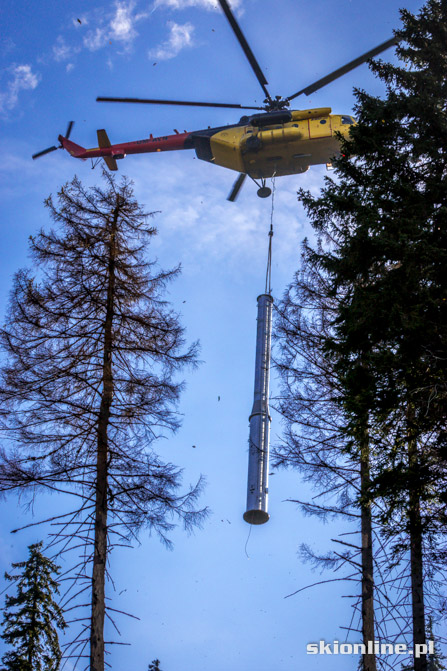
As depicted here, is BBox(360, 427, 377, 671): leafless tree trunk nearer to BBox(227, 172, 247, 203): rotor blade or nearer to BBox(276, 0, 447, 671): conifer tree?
BBox(276, 0, 447, 671): conifer tree

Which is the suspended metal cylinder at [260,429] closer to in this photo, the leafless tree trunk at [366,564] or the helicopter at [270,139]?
the leafless tree trunk at [366,564]

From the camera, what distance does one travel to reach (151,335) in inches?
428

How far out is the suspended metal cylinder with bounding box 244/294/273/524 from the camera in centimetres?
1221

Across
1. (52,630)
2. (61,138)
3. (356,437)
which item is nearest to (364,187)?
(356,437)

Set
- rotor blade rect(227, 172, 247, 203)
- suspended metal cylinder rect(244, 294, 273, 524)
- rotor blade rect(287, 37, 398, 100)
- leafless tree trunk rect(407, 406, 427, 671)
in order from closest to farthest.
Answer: leafless tree trunk rect(407, 406, 427, 671) < suspended metal cylinder rect(244, 294, 273, 524) < rotor blade rect(287, 37, 398, 100) < rotor blade rect(227, 172, 247, 203)

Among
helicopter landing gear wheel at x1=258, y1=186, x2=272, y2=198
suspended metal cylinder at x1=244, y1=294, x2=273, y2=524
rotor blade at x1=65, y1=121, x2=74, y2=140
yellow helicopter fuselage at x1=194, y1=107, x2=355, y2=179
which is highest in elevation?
rotor blade at x1=65, y1=121, x2=74, y2=140

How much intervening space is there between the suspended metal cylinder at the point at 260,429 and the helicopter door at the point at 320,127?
8.67 m

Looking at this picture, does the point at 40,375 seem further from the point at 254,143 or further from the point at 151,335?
the point at 254,143

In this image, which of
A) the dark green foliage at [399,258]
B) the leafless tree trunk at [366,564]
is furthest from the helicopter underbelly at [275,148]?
the leafless tree trunk at [366,564]

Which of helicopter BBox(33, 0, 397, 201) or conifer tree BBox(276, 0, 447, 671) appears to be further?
helicopter BBox(33, 0, 397, 201)

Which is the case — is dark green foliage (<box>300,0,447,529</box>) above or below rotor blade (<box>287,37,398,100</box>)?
below

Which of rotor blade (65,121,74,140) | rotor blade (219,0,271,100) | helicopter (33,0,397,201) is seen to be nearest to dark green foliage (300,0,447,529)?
rotor blade (219,0,271,100)

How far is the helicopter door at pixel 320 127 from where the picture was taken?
843 inches

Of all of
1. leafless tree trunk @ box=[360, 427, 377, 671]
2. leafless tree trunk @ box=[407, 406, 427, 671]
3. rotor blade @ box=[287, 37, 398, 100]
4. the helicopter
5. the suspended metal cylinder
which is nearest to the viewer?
leafless tree trunk @ box=[407, 406, 427, 671]
